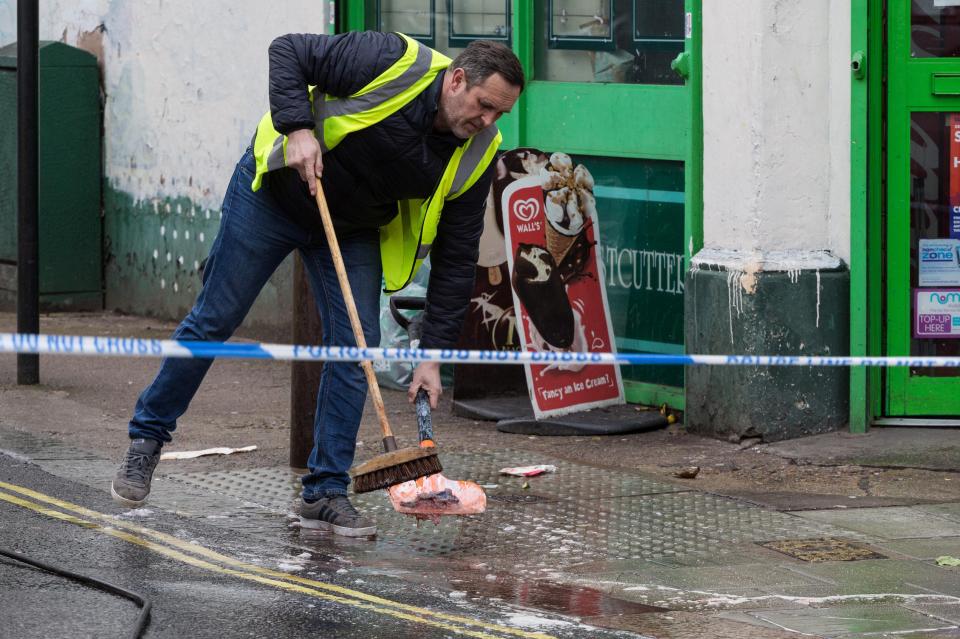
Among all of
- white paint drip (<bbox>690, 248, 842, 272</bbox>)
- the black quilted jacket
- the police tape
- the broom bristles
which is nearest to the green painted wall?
white paint drip (<bbox>690, 248, 842, 272</bbox>)

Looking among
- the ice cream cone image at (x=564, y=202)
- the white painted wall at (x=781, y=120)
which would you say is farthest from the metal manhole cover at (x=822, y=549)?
the ice cream cone image at (x=564, y=202)

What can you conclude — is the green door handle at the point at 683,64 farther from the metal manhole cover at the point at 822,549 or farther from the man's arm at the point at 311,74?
the metal manhole cover at the point at 822,549

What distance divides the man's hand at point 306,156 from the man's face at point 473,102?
0.42m

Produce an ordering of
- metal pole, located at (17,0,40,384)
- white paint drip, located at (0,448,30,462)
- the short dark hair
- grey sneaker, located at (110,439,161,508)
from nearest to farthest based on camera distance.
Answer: the short dark hair < grey sneaker, located at (110,439,161,508) < white paint drip, located at (0,448,30,462) < metal pole, located at (17,0,40,384)

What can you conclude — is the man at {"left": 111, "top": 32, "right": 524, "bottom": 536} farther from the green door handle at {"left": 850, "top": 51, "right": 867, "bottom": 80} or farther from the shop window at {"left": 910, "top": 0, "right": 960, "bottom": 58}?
the shop window at {"left": 910, "top": 0, "right": 960, "bottom": 58}

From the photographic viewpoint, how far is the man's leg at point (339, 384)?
5.77 meters

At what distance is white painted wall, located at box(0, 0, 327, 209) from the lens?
35.1 ft

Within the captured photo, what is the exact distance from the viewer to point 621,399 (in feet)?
27.2

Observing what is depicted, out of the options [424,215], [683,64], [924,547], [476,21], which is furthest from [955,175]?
[476,21]

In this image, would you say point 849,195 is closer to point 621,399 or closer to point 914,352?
point 914,352

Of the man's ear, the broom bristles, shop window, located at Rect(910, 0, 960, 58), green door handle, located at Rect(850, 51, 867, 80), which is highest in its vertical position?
shop window, located at Rect(910, 0, 960, 58)

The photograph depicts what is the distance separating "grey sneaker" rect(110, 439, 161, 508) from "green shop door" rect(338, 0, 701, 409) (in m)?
2.99

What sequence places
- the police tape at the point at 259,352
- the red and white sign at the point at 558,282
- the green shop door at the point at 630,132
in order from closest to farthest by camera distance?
the police tape at the point at 259,352 < the red and white sign at the point at 558,282 < the green shop door at the point at 630,132

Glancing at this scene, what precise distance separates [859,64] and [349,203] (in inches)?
109
